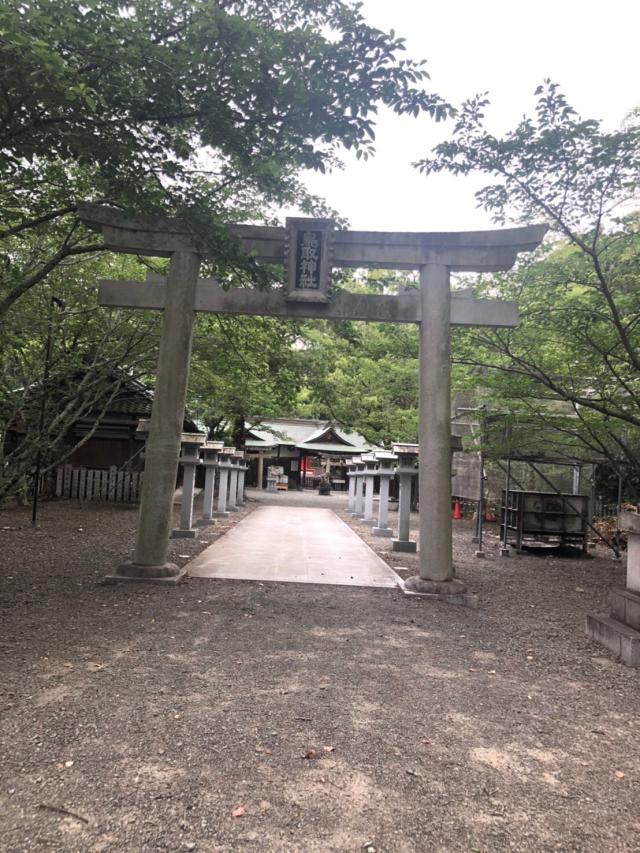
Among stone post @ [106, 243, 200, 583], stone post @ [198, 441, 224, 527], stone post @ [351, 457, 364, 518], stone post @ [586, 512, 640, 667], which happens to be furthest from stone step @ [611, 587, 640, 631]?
stone post @ [351, 457, 364, 518]

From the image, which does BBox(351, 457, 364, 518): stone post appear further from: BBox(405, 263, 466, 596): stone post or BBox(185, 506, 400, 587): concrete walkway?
BBox(405, 263, 466, 596): stone post

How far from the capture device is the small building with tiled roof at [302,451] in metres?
33.8

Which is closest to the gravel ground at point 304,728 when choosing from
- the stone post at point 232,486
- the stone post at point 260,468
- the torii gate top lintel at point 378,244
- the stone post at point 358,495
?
the torii gate top lintel at point 378,244

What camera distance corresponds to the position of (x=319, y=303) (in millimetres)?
7117

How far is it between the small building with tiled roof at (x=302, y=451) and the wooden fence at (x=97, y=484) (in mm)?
15379

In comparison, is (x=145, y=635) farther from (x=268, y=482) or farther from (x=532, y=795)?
(x=268, y=482)

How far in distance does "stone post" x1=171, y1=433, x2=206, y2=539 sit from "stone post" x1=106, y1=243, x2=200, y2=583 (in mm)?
2759

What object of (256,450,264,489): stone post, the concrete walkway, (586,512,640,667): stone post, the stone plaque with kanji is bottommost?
the concrete walkway

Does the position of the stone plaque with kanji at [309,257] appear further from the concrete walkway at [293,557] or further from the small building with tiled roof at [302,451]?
the small building with tiled roof at [302,451]

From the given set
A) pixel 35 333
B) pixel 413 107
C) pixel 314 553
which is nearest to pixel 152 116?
pixel 413 107

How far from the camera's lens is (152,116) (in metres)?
4.59

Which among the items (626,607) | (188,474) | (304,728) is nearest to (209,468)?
(188,474)

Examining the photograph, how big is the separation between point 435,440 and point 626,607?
274 cm

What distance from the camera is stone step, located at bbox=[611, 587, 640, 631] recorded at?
4746mm
